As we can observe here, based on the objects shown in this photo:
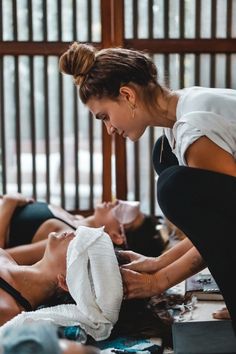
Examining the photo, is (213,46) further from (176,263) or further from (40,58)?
(176,263)

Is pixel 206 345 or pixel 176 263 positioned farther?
pixel 176 263

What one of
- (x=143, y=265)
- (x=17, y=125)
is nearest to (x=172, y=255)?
(x=143, y=265)

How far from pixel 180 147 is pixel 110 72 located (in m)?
0.36

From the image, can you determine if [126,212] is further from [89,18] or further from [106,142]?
[89,18]

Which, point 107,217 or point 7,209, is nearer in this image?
point 7,209

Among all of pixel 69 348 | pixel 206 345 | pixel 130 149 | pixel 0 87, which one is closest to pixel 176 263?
pixel 206 345

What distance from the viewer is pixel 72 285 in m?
2.13

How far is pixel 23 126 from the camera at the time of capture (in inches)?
139

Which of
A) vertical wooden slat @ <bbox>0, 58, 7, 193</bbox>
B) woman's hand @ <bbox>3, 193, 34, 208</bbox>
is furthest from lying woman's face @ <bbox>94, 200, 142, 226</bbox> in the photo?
vertical wooden slat @ <bbox>0, 58, 7, 193</bbox>

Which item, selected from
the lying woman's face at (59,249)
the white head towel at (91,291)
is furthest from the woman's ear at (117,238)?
the white head towel at (91,291)

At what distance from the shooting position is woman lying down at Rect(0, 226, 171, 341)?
2.04 metres

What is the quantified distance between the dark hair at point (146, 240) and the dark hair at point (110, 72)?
3.58 feet

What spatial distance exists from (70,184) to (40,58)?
Answer: 0.66 meters

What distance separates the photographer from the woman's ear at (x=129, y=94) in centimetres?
203
